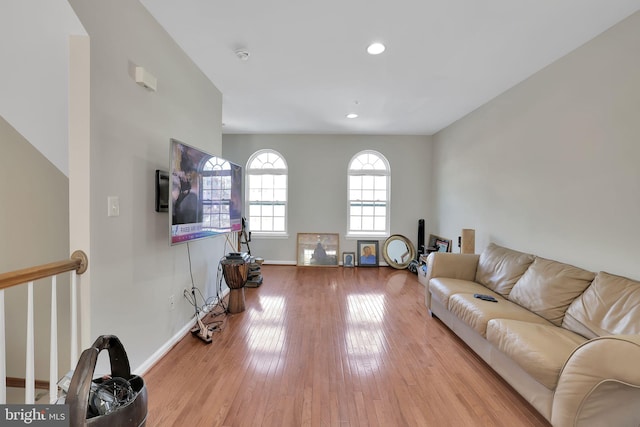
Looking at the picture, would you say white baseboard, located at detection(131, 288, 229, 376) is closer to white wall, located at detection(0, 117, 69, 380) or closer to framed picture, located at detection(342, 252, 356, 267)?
white wall, located at detection(0, 117, 69, 380)

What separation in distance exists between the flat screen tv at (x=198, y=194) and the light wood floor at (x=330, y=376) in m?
1.05

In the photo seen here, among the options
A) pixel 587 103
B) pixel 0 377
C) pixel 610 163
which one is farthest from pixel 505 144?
pixel 0 377

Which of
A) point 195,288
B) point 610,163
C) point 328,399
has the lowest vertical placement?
point 328,399

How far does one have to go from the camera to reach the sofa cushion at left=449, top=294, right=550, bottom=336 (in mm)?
2057

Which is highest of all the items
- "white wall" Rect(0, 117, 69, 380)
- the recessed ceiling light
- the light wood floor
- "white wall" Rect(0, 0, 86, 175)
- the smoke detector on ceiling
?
the recessed ceiling light

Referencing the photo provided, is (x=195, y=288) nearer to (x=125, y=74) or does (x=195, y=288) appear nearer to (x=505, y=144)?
(x=125, y=74)

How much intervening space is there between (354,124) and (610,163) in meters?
3.32

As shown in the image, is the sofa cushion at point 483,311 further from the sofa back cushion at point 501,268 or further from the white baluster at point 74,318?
the white baluster at point 74,318

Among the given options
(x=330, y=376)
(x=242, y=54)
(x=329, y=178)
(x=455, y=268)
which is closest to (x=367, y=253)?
(x=329, y=178)

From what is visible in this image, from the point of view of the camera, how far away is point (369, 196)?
551cm

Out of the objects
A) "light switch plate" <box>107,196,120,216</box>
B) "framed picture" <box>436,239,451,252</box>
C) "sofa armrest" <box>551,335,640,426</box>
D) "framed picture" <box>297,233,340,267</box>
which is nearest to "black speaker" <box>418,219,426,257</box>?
"framed picture" <box>436,239,451,252</box>

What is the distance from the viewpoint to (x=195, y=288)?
2.82 meters

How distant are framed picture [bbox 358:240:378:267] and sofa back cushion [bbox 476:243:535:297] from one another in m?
2.46

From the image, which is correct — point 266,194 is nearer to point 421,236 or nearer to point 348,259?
point 348,259
